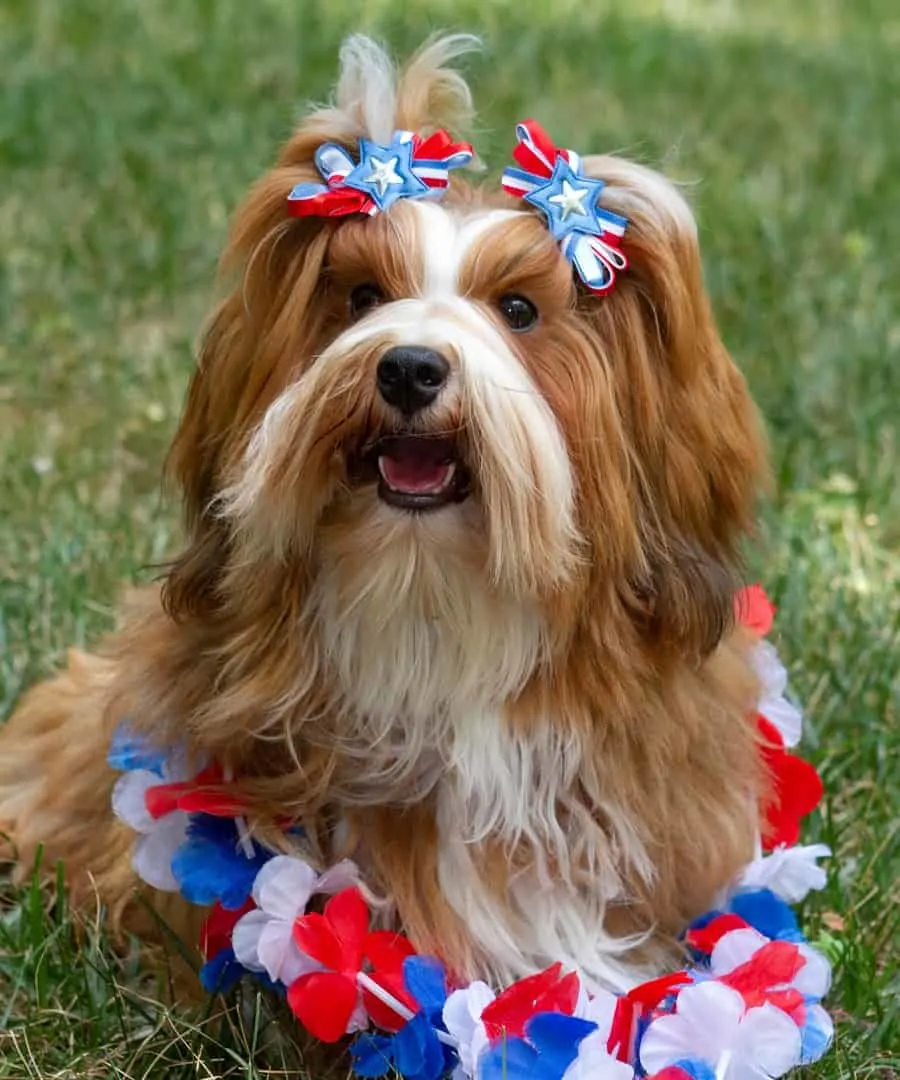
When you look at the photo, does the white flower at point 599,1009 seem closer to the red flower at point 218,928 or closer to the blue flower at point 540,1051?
the blue flower at point 540,1051

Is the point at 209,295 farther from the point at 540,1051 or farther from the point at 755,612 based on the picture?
the point at 540,1051

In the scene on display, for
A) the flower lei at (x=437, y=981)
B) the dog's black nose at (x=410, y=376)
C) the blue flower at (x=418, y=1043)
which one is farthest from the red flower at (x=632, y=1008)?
the dog's black nose at (x=410, y=376)

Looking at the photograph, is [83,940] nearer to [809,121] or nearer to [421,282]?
[421,282]

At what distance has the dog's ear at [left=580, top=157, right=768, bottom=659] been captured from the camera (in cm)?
230

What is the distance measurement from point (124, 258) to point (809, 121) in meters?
3.67

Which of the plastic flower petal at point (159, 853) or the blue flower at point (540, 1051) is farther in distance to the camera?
the plastic flower petal at point (159, 853)

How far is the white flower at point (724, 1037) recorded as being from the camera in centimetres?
230

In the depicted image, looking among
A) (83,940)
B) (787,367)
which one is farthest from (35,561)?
(787,367)

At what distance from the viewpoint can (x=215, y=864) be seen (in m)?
2.51

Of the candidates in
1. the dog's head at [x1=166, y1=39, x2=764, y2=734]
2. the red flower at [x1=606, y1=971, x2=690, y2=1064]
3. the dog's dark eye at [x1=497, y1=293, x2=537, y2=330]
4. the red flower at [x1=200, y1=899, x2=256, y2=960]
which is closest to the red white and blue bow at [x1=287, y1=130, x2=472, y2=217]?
the dog's head at [x1=166, y1=39, x2=764, y2=734]

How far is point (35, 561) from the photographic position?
12.7 feet

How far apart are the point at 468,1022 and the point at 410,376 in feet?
2.94

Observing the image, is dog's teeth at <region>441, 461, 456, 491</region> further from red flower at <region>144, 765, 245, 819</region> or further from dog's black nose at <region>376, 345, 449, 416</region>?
red flower at <region>144, 765, 245, 819</region>

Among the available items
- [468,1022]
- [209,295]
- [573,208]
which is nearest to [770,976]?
[468,1022]
